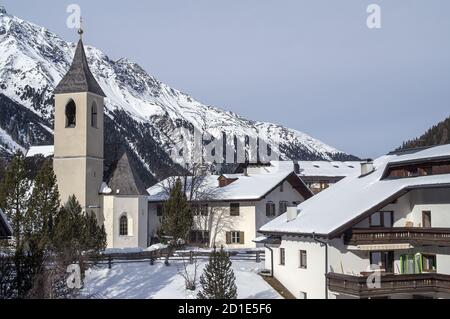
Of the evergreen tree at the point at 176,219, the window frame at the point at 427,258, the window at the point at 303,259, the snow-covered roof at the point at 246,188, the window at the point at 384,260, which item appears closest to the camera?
the window frame at the point at 427,258

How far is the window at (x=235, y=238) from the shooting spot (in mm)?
59031

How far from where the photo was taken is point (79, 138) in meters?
55.7

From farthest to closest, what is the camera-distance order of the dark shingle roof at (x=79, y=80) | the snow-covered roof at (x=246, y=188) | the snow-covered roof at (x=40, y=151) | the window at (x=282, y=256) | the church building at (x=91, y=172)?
1. the snow-covered roof at (x=40, y=151)
2. the snow-covered roof at (x=246, y=188)
3. the dark shingle roof at (x=79, y=80)
4. the church building at (x=91, y=172)
5. the window at (x=282, y=256)

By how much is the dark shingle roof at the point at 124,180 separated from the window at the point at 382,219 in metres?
26.2

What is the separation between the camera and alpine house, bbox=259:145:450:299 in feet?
105

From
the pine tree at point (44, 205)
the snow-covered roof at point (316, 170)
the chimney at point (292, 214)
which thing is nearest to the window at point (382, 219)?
the chimney at point (292, 214)

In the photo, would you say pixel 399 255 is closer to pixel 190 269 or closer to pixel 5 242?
pixel 190 269

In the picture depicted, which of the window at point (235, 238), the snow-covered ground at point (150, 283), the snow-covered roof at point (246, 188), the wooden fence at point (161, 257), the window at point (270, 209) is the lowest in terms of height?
the snow-covered ground at point (150, 283)

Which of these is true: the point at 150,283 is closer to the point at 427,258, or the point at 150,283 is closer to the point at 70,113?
the point at 427,258

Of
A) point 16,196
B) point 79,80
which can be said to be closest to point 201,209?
point 79,80

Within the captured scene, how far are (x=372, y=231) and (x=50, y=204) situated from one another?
1972cm

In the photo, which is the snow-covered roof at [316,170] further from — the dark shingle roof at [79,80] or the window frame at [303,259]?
the window frame at [303,259]

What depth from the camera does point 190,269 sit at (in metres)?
40.5
